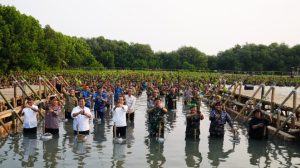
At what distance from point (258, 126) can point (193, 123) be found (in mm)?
2841

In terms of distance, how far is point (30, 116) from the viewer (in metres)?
16.6

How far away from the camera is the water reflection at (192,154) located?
45.1ft

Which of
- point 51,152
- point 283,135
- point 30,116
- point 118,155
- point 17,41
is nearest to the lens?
point 118,155

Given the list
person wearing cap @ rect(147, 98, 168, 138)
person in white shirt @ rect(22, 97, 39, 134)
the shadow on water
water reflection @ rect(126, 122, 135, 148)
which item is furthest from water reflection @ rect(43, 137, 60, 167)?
person wearing cap @ rect(147, 98, 168, 138)

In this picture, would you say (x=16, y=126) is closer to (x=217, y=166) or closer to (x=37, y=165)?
(x=37, y=165)

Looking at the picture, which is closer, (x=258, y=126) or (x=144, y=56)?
(x=258, y=126)

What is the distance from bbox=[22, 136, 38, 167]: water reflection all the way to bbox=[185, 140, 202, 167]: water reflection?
16.2 ft

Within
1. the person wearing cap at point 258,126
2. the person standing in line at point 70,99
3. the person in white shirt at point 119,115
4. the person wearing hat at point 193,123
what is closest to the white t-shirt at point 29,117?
the person in white shirt at point 119,115

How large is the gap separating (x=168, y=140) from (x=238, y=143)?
285cm

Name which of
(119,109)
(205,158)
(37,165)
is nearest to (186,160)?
(205,158)

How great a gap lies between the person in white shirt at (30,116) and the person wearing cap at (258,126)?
863 centimetres

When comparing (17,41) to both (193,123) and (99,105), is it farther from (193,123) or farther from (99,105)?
(193,123)

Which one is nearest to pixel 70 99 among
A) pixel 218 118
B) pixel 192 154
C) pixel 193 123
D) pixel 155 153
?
pixel 193 123

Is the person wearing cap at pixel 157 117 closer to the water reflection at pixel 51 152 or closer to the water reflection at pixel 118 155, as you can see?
the water reflection at pixel 118 155
